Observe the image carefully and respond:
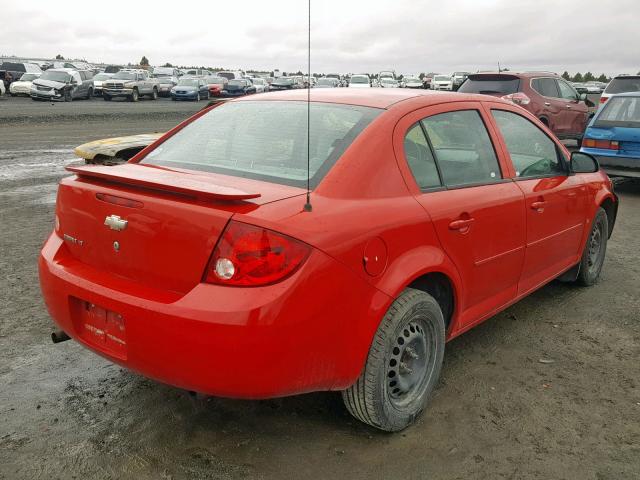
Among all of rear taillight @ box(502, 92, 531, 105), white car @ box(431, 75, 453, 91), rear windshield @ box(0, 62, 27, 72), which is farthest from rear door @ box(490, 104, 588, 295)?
rear windshield @ box(0, 62, 27, 72)

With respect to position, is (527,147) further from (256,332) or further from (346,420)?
(256,332)

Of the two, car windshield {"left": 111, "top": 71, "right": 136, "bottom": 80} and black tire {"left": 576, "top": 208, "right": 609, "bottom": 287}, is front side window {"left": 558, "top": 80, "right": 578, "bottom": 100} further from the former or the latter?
car windshield {"left": 111, "top": 71, "right": 136, "bottom": 80}

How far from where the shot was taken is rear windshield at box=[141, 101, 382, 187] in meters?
3.01

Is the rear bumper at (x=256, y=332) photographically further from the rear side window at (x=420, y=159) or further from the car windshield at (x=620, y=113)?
the car windshield at (x=620, y=113)

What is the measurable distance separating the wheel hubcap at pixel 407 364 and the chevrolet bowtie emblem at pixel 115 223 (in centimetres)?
135

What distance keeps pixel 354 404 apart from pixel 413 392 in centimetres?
40

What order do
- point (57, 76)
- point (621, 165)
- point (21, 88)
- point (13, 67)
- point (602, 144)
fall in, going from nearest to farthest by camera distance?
point (621, 165) → point (602, 144) → point (57, 76) → point (21, 88) → point (13, 67)

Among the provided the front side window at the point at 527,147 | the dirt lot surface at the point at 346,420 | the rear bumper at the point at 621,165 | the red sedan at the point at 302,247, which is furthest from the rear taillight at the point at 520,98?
the red sedan at the point at 302,247

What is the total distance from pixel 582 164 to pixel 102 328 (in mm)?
3543

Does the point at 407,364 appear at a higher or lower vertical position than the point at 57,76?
higher

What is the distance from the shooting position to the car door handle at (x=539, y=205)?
12.9 feet

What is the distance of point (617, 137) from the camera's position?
31.6 ft

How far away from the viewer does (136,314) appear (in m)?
2.59

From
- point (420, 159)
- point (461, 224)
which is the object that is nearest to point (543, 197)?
point (461, 224)
